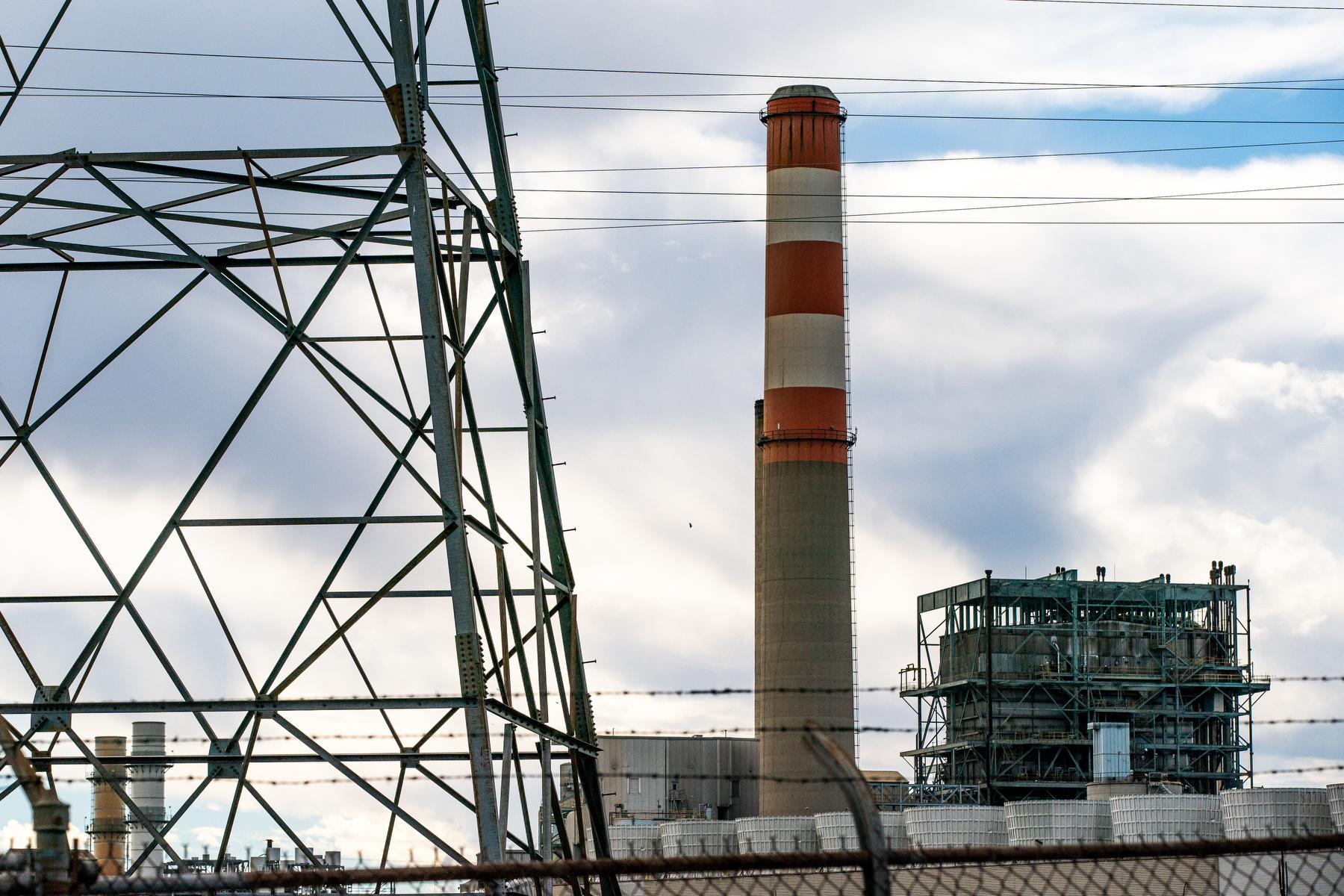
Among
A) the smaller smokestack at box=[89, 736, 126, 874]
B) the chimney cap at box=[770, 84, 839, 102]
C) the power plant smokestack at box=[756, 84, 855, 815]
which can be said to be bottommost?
the smaller smokestack at box=[89, 736, 126, 874]

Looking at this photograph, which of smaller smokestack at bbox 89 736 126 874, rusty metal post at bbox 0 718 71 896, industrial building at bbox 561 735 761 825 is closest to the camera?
rusty metal post at bbox 0 718 71 896

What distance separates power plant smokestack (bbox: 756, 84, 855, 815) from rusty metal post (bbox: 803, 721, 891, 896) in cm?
4180

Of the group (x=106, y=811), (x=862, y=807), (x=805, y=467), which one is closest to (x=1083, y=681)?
(x=805, y=467)

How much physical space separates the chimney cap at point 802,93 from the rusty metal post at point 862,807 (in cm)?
4525

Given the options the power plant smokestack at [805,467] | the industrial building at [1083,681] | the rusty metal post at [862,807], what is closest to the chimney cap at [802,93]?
the power plant smokestack at [805,467]

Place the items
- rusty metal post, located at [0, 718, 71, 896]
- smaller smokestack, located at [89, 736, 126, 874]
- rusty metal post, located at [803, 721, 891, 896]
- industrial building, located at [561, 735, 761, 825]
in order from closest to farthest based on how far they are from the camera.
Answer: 1. rusty metal post, located at [0, 718, 71, 896]
2. rusty metal post, located at [803, 721, 891, 896]
3. smaller smokestack, located at [89, 736, 126, 874]
4. industrial building, located at [561, 735, 761, 825]

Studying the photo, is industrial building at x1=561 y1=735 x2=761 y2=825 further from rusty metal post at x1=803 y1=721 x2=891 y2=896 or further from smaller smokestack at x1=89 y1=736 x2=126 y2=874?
rusty metal post at x1=803 y1=721 x2=891 y2=896

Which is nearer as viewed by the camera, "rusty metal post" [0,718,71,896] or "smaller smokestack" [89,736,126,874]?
"rusty metal post" [0,718,71,896]

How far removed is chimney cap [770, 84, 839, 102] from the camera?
161ft

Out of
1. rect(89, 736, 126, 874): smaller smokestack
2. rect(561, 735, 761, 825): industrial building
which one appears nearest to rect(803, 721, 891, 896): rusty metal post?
rect(89, 736, 126, 874): smaller smokestack

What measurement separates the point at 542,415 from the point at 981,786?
3887 centimetres

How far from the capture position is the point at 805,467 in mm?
47125

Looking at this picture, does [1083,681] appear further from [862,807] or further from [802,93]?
[862,807]

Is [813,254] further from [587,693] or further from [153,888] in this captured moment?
A: [153,888]
